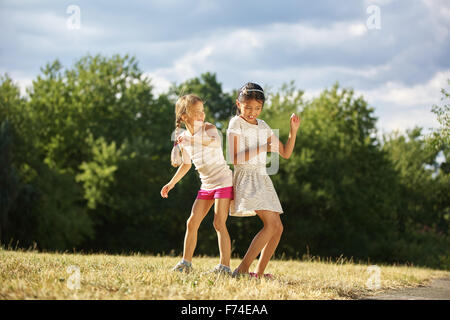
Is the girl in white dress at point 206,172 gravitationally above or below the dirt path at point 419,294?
above

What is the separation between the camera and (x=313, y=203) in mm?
34125

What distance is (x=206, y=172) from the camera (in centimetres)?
546

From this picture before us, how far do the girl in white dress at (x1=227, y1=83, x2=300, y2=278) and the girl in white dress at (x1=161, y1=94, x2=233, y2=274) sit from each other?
5.4 inches

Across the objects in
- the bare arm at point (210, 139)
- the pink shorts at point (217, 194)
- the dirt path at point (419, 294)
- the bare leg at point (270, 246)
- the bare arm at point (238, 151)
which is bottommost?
the dirt path at point (419, 294)

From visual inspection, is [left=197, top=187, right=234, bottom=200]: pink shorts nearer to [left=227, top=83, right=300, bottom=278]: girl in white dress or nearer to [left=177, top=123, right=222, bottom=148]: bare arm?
[left=227, top=83, right=300, bottom=278]: girl in white dress

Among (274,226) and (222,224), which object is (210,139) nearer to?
(222,224)

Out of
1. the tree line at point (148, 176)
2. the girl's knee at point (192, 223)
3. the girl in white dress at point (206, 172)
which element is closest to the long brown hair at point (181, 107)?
the girl in white dress at point (206, 172)

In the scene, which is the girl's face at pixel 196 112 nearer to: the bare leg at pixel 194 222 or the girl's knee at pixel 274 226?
the bare leg at pixel 194 222

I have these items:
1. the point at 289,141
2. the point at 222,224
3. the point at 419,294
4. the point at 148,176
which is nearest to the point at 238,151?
the point at 289,141

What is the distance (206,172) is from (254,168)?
529 millimetres

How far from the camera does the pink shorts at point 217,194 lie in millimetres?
5359

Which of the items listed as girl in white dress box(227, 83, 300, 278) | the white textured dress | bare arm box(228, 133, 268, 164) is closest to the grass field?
girl in white dress box(227, 83, 300, 278)
